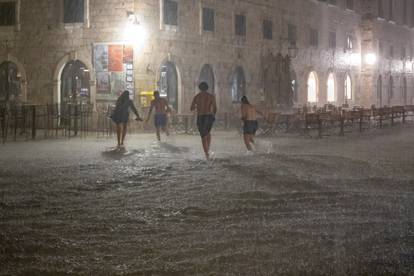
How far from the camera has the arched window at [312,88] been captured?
35.1m

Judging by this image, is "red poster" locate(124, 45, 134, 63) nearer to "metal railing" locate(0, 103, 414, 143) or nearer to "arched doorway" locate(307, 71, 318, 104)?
"metal railing" locate(0, 103, 414, 143)

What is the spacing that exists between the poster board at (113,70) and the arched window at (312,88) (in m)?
15.2

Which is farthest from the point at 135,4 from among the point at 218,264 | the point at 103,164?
the point at 218,264

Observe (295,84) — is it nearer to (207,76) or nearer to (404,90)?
(207,76)

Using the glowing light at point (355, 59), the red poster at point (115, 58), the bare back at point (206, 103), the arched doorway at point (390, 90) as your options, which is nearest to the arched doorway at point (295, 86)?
the glowing light at point (355, 59)

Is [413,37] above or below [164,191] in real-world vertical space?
above

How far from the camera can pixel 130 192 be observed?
9.53 metres

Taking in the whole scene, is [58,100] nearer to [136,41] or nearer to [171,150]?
[136,41]

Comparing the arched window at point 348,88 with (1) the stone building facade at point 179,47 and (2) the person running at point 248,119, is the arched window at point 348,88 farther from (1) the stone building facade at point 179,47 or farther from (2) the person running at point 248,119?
(2) the person running at point 248,119

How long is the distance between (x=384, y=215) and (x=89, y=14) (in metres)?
17.4

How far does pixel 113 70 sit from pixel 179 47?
10.4 ft

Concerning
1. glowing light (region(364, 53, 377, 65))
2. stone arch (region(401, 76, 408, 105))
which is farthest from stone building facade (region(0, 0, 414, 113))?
stone arch (region(401, 76, 408, 105))

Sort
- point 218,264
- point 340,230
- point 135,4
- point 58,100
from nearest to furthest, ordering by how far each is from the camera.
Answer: point 218,264 < point 340,230 < point 135,4 < point 58,100

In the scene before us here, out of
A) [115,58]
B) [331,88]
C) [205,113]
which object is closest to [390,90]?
[331,88]
